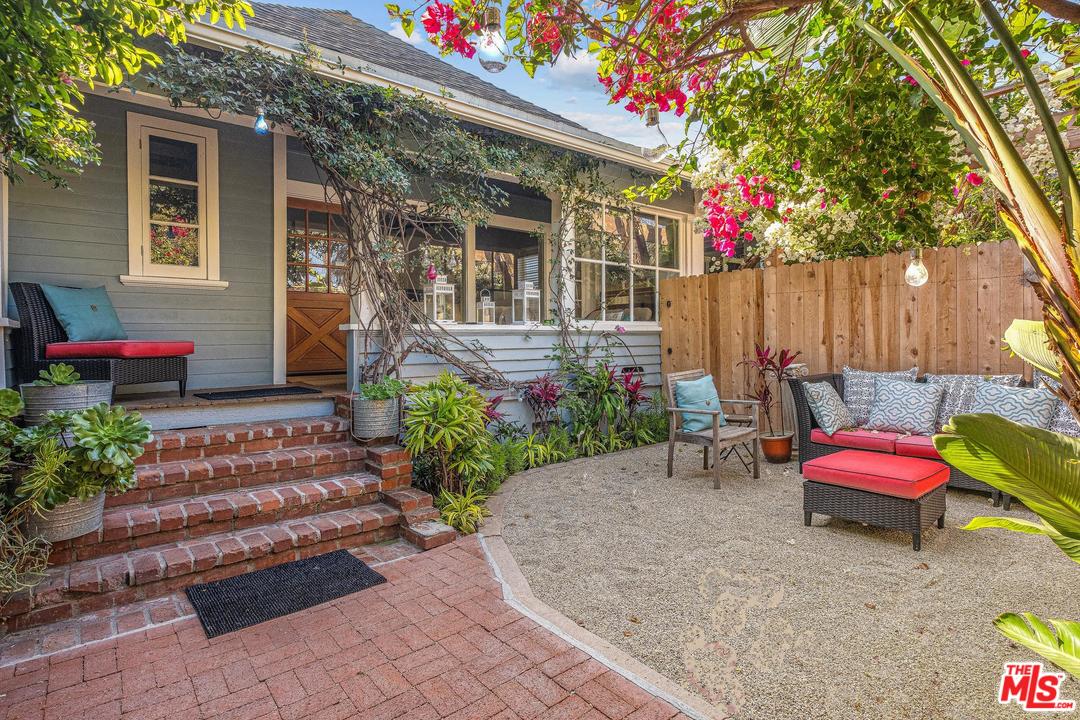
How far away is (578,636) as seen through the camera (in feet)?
8.04

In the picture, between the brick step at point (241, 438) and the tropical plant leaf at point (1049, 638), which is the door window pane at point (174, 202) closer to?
the brick step at point (241, 438)

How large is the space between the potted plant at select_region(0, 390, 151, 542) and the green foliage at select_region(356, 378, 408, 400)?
1.50m

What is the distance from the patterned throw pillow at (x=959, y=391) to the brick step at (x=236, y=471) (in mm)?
4356

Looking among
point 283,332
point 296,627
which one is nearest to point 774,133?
point 296,627

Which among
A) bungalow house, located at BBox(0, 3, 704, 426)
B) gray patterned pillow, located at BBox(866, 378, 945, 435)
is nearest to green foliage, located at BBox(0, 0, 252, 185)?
bungalow house, located at BBox(0, 3, 704, 426)

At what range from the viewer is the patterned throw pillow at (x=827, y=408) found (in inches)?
195

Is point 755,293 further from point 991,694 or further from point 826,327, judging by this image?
point 991,694

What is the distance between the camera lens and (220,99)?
3740 millimetres

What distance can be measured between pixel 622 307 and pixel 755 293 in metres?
1.71

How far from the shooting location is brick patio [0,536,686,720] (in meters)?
1.98

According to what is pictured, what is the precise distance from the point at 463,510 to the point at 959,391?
4.10 meters

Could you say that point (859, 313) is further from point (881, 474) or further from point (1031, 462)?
point (1031, 462)

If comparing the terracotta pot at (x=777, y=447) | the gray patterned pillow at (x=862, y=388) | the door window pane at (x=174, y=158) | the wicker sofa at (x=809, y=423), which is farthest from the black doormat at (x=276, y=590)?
the gray patterned pillow at (x=862, y=388)

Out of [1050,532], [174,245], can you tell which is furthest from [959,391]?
[174,245]
